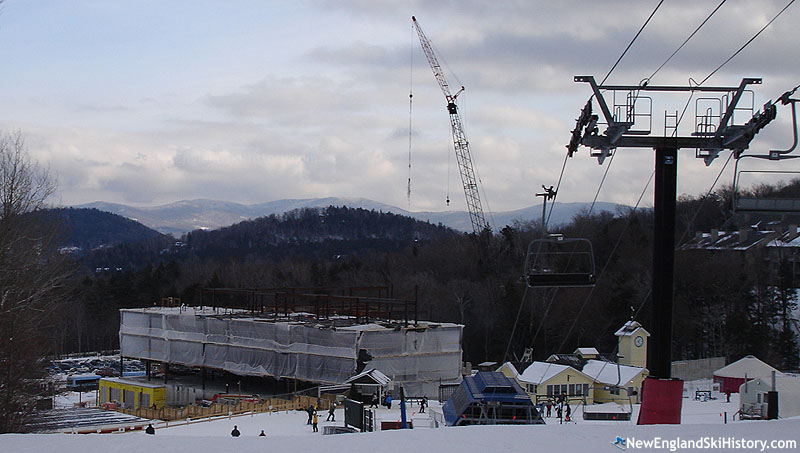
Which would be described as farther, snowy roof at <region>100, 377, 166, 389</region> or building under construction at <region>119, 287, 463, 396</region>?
snowy roof at <region>100, 377, 166, 389</region>

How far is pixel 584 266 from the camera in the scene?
2222 inches

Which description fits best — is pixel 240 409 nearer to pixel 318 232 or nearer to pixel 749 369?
pixel 749 369

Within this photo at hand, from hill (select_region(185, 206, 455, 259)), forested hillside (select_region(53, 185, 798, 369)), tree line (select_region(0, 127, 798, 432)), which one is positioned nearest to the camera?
tree line (select_region(0, 127, 798, 432))

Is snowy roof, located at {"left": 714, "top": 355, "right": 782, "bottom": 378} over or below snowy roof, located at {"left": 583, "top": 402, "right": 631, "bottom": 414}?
over

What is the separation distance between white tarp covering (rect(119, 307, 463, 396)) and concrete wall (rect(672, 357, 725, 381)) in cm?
1344

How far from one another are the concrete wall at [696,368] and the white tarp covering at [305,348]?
44.1 feet

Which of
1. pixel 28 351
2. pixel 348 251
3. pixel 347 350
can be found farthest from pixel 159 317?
pixel 348 251

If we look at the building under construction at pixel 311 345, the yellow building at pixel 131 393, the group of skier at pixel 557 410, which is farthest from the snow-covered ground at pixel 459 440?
the yellow building at pixel 131 393

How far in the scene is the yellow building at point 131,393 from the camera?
1603 inches

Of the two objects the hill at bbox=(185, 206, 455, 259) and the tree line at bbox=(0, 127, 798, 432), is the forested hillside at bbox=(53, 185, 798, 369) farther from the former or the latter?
the hill at bbox=(185, 206, 455, 259)

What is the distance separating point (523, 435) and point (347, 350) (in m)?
27.2

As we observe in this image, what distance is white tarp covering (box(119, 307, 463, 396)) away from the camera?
3559 cm

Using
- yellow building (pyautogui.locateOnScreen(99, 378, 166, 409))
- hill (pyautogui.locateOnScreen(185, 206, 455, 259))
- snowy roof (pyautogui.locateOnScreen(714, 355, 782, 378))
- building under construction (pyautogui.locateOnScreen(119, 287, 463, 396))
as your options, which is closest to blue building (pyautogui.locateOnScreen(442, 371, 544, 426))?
building under construction (pyautogui.locateOnScreen(119, 287, 463, 396))

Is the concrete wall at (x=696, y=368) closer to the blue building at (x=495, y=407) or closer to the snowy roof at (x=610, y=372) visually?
the snowy roof at (x=610, y=372)
